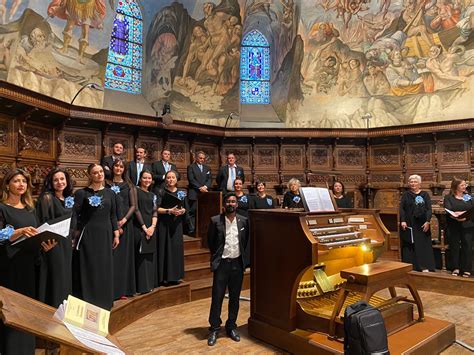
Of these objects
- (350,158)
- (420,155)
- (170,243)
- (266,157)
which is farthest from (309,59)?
(170,243)

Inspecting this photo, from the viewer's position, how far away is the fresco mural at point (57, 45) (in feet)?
20.6

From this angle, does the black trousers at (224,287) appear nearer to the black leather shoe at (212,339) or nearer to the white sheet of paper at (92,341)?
the black leather shoe at (212,339)

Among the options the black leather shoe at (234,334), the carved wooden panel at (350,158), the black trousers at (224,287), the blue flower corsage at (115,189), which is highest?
the carved wooden panel at (350,158)

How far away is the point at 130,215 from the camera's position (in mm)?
4840

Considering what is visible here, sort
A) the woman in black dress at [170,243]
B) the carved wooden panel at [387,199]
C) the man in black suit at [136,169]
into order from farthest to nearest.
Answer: the carved wooden panel at [387,199] → the man in black suit at [136,169] → the woman in black dress at [170,243]

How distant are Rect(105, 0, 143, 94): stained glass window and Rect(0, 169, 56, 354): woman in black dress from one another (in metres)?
7.06

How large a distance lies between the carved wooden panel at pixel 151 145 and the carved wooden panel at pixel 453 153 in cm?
806

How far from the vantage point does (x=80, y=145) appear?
820 centimetres

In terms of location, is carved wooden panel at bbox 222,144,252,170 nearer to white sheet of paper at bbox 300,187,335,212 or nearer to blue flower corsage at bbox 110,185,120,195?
blue flower corsage at bbox 110,185,120,195

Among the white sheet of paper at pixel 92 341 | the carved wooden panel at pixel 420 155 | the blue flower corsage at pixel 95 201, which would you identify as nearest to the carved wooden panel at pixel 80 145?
the blue flower corsage at pixel 95 201

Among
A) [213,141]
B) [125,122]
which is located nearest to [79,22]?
[125,122]

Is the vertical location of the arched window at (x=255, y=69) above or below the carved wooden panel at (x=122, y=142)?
above

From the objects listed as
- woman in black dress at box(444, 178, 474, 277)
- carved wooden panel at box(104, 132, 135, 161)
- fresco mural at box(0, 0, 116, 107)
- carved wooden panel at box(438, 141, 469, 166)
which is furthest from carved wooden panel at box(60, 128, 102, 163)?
carved wooden panel at box(438, 141, 469, 166)

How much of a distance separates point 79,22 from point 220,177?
4.74m
